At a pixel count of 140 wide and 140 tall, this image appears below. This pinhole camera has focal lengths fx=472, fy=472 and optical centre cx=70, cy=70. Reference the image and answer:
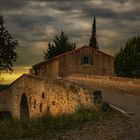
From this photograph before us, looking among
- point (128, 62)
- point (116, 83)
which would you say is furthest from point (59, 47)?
point (116, 83)

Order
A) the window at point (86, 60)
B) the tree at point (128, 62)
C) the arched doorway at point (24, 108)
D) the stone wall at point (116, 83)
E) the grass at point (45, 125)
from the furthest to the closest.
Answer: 1. the tree at point (128, 62)
2. the window at point (86, 60)
3. the arched doorway at point (24, 108)
4. the stone wall at point (116, 83)
5. the grass at point (45, 125)

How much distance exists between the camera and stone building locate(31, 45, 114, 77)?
2682 inches

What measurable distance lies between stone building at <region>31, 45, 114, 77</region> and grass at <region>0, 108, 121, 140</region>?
162 ft

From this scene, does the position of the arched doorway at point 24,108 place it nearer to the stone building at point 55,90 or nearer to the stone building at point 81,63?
the stone building at point 55,90

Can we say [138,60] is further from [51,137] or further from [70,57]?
[51,137]

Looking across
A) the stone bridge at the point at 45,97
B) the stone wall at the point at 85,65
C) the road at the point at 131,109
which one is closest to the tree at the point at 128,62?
the stone wall at the point at 85,65

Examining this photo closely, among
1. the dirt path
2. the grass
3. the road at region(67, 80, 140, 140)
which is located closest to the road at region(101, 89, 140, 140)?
the road at region(67, 80, 140, 140)

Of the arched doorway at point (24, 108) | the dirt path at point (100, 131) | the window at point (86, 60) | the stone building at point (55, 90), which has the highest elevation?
the window at point (86, 60)

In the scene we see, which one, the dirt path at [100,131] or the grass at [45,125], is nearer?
the dirt path at [100,131]

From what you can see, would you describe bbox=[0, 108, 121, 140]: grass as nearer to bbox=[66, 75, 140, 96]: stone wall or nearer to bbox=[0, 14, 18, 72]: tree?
bbox=[66, 75, 140, 96]: stone wall

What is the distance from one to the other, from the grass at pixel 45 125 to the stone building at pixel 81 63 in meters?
49.2

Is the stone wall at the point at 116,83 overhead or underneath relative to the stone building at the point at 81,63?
underneath

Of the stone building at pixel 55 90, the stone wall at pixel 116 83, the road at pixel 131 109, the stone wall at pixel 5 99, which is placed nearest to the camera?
the road at pixel 131 109

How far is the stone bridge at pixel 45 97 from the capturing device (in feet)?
65.6
